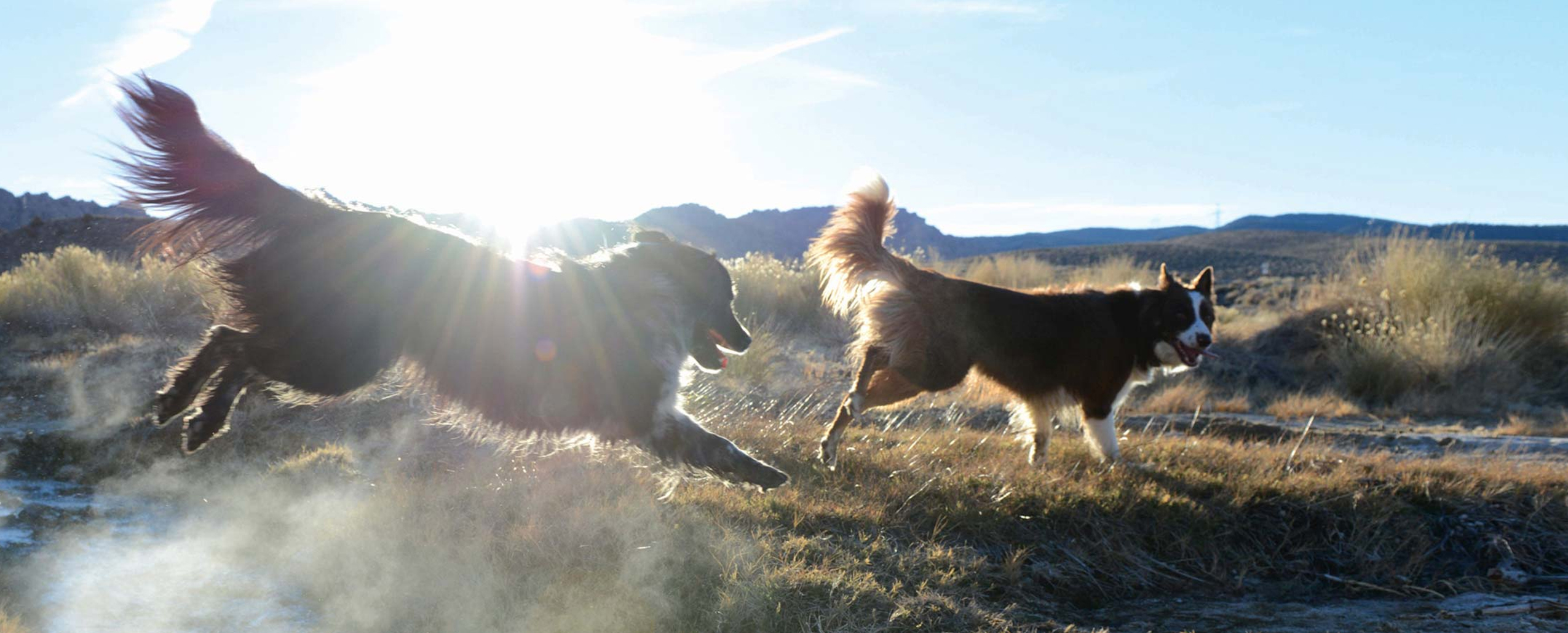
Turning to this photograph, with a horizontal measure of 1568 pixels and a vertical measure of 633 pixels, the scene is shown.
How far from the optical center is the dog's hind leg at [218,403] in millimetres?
3916

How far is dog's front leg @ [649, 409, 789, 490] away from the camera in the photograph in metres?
4.14

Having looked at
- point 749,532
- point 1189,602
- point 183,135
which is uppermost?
point 183,135

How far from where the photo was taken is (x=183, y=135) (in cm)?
378

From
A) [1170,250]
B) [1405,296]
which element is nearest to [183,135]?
[1405,296]

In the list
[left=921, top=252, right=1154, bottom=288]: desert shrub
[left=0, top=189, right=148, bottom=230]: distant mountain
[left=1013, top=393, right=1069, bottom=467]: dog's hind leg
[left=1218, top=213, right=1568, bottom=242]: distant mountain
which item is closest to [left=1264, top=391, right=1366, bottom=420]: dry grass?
[left=1013, top=393, right=1069, bottom=467]: dog's hind leg

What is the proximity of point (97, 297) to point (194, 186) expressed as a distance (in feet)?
27.0

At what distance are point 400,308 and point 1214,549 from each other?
3.93 m

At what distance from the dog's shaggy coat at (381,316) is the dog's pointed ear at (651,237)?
42 cm

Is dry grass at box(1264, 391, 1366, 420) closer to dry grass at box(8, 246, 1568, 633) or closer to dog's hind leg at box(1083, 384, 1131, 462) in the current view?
dry grass at box(8, 246, 1568, 633)

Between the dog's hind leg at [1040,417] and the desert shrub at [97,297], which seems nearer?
the dog's hind leg at [1040,417]

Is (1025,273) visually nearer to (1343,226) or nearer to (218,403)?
(218,403)

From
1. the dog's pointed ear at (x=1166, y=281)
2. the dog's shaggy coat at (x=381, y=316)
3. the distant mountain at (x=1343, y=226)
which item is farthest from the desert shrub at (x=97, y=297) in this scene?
the distant mountain at (x=1343, y=226)

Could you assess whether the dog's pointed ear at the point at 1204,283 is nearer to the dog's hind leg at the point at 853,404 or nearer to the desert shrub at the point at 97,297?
the dog's hind leg at the point at 853,404

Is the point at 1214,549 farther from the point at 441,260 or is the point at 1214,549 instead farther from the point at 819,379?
the point at 819,379
